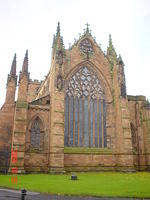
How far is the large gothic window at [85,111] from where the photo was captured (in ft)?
81.0

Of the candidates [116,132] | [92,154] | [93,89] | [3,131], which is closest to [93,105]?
[93,89]

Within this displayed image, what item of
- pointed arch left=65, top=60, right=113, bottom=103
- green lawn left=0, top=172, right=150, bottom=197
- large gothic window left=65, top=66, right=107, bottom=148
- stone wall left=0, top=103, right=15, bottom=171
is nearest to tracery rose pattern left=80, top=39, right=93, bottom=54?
pointed arch left=65, top=60, right=113, bottom=103

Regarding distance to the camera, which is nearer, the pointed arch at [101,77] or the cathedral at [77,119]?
the cathedral at [77,119]

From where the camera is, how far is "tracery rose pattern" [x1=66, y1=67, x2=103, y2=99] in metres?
26.5

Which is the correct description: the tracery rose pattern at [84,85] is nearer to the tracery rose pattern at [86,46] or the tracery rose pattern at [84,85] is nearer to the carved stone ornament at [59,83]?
the carved stone ornament at [59,83]

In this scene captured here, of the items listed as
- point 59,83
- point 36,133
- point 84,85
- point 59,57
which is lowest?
point 36,133

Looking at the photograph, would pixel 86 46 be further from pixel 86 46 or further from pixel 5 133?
pixel 5 133

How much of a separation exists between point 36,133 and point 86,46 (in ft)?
44.4

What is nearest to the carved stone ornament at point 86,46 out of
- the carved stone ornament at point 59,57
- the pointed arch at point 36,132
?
the carved stone ornament at point 59,57

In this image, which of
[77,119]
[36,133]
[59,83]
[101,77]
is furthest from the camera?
[101,77]

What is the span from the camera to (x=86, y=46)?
28922 millimetres

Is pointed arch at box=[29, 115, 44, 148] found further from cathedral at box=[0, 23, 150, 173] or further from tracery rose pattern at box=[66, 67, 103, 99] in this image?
tracery rose pattern at box=[66, 67, 103, 99]

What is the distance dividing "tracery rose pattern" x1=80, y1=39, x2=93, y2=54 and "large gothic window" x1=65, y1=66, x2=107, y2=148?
2376 mm

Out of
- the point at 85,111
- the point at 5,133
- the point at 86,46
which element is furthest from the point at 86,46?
the point at 5,133
